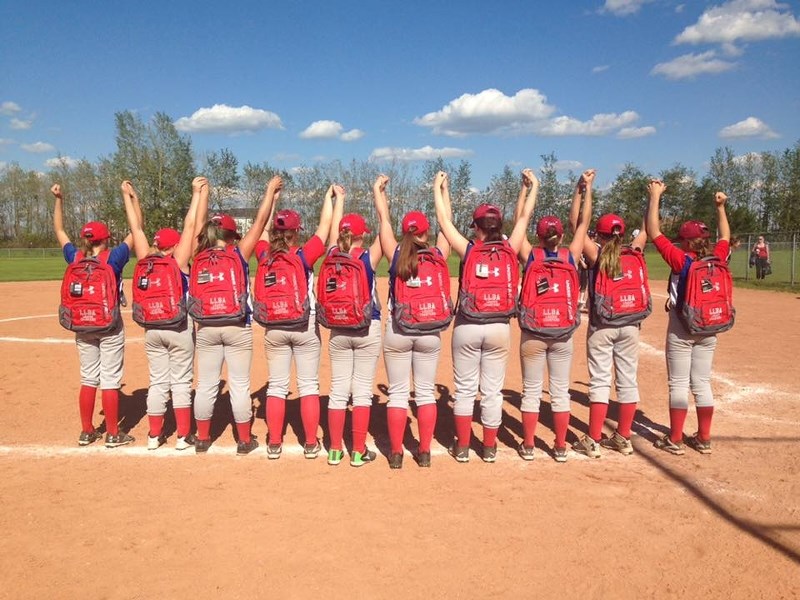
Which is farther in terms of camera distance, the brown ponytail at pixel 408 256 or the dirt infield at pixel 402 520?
the brown ponytail at pixel 408 256

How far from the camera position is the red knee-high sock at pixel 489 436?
201 inches

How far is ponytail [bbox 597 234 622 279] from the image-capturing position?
5.04m

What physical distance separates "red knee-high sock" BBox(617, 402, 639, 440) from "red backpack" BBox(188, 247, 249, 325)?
3547 mm

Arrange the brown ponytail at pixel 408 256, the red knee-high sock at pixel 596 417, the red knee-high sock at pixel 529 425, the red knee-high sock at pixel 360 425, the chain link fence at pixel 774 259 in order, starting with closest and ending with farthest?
the brown ponytail at pixel 408 256 < the red knee-high sock at pixel 360 425 < the red knee-high sock at pixel 529 425 < the red knee-high sock at pixel 596 417 < the chain link fence at pixel 774 259

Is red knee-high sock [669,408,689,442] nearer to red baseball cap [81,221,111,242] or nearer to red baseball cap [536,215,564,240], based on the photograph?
red baseball cap [536,215,564,240]

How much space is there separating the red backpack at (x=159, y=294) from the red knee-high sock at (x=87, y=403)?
99cm

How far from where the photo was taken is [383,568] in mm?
3469

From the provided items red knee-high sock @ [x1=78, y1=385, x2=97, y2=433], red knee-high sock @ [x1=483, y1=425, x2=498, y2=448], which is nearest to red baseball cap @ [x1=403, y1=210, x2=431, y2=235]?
red knee-high sock @ [x1=483, y1=425, x2=498, y2=448]

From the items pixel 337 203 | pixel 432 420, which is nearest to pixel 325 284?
pixel 337 203

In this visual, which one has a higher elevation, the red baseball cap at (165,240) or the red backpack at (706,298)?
the red baseball cap at (165,240)

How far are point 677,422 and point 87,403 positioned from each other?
5564mm

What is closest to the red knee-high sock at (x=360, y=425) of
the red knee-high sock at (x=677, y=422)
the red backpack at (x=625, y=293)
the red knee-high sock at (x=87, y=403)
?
the red backpack at (x=625, y=293)

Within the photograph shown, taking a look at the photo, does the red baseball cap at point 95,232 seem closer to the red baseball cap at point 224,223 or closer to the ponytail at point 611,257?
the red baseball cap at point 224,223

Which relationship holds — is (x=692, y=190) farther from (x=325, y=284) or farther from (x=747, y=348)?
(x=325, y=284)
